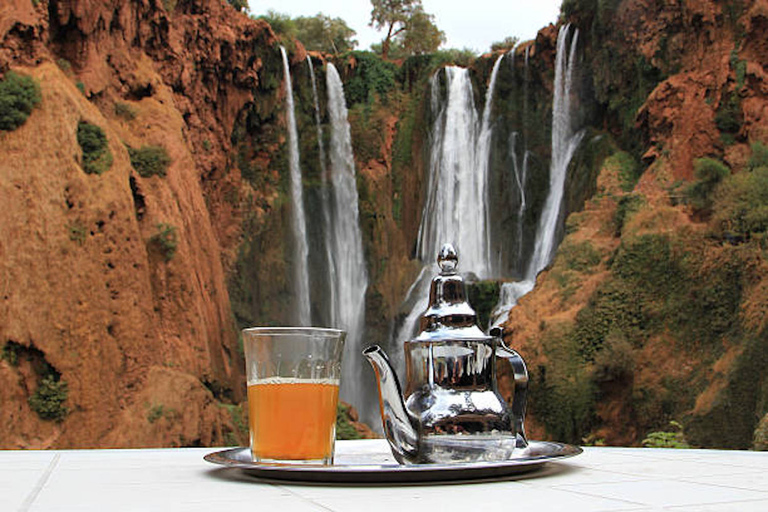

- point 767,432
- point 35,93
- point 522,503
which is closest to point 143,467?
point 522,503

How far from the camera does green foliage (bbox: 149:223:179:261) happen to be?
14688 millimetres

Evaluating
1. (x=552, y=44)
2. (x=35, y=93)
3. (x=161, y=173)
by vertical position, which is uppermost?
(x=552, y=44)

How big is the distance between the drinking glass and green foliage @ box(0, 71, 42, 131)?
1228cm

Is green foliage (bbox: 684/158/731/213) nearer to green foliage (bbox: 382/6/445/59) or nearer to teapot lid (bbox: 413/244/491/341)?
teapot lid (bbox: 413/244/491/341)

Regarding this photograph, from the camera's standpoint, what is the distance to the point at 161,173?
15570 mm

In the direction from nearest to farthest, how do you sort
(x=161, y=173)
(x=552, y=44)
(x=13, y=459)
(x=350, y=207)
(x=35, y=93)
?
1. (x=13, y=459)
2. (x=35, y=93)
3. (x=161, y=173)
4. (x=552, y=44)
5. (x=350, y=207)

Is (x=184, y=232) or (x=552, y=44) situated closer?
(x=184, y=232)

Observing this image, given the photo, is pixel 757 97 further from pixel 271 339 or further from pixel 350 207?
pixel 271 339

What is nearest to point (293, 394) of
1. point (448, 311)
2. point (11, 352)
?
point (448, 311)

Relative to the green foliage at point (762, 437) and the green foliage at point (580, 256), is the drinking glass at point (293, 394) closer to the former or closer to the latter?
the green foliage at point (762, 437)

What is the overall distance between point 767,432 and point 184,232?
35.8 feet

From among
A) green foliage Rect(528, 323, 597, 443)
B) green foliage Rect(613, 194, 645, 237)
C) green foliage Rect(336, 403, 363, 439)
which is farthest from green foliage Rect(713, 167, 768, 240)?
green foliage Rect(336, 403, 363, 439)

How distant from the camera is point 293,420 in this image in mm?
2055

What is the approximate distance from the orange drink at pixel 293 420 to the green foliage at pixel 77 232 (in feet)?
38.6
